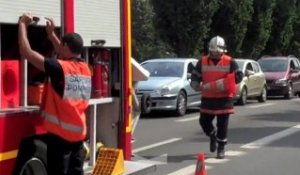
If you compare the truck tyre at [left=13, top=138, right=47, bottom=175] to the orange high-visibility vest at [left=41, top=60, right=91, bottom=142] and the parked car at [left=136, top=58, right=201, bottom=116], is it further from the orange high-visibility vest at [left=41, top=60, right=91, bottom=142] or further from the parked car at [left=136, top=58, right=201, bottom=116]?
the parked car at [left=136, top=58, right=201, bottom=116]

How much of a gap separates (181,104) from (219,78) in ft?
25.1

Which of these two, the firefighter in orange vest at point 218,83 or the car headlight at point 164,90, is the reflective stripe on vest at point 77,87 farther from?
the car headlight at point 164,90

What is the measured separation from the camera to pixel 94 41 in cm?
682

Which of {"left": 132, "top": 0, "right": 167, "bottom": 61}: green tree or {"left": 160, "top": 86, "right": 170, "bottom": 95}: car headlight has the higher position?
{"left": 132, "top": 0, "right": 167, "bottom": 61}: green tree

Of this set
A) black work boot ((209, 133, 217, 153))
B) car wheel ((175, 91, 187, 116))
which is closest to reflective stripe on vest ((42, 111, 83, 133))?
black work boot ((209, 133, 217, 153))

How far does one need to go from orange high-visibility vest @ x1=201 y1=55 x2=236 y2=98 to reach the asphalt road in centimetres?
106

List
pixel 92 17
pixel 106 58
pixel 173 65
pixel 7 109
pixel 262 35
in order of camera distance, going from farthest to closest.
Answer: pixel 262 35, pixel 173 65, pixel 106 58, pixel 92 17, pixel 7 109

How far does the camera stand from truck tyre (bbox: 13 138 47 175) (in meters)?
5.67

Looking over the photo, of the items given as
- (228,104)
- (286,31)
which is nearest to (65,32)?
(228,104)

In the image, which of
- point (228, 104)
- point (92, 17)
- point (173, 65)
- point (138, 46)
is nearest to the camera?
point (92, 17)

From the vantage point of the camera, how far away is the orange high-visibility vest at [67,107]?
5.68m

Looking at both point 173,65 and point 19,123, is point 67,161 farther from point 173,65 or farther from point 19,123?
point 173,65

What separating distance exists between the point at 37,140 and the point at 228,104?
536cm

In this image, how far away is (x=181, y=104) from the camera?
18.2 meters
